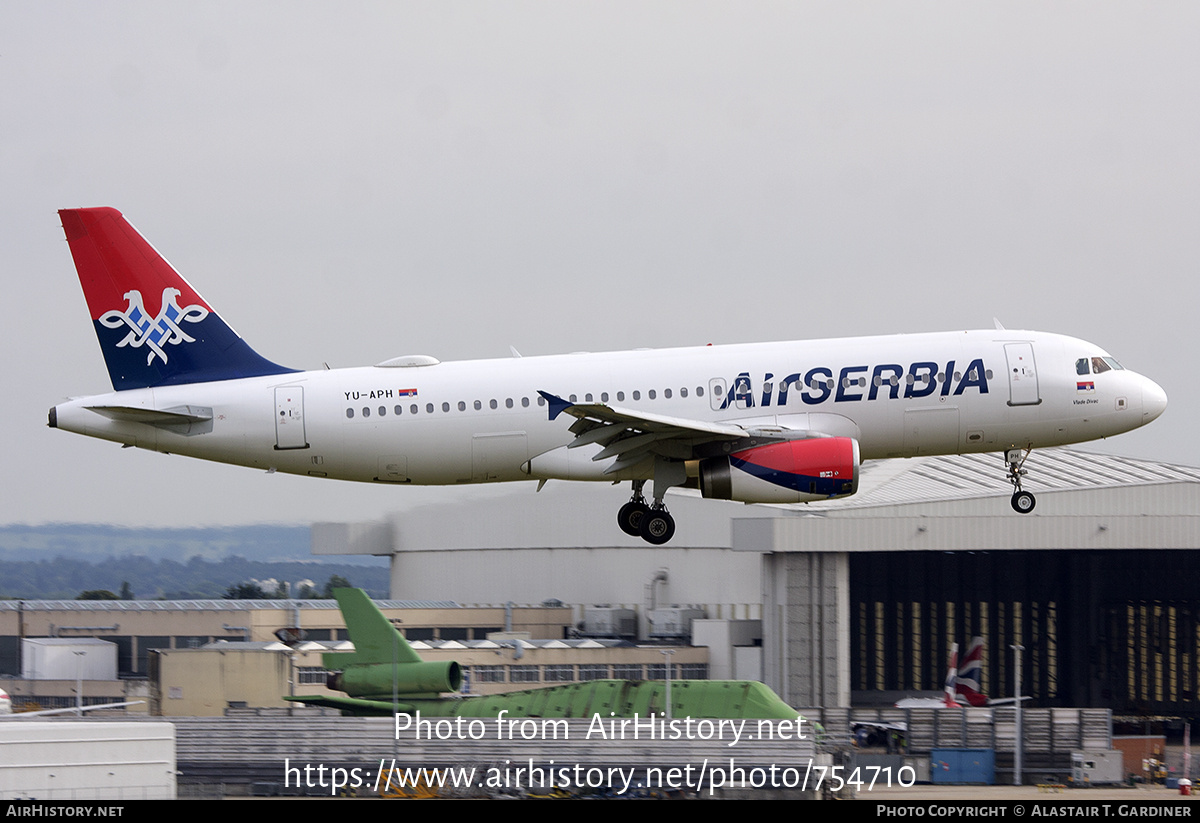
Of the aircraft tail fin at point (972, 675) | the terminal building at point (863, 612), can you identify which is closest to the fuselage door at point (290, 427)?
the terminal building at point (863, 612)

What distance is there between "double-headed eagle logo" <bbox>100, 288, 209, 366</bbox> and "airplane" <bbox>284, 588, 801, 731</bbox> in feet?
65.4

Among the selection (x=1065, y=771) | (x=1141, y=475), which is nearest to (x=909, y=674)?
(x=1141, y=475)

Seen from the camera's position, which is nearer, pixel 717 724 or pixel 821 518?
pixel 717 724

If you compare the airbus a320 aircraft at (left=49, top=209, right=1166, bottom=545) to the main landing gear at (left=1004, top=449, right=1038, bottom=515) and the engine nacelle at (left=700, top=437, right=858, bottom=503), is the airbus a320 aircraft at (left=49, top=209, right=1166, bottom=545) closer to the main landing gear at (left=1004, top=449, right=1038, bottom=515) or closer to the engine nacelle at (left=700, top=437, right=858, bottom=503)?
the engine nacelle at (left=700, top=437, right=858, bottom=503)

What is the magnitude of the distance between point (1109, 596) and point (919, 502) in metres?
13.2

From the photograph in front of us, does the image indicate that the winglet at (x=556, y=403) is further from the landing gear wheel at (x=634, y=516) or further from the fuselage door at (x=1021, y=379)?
the fuselage door at (x=1021, y=379)

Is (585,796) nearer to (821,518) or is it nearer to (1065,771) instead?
(1065,771)

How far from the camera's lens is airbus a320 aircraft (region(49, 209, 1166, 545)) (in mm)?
39969

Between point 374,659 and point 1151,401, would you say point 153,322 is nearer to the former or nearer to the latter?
point 374,659

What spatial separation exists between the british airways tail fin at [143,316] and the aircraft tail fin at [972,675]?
49.4m

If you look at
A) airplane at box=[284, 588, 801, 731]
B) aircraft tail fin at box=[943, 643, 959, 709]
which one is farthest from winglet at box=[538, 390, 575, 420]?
aircraft tail fin at box=[943, 643, 959, 709]

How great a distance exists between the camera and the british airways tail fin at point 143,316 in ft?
139

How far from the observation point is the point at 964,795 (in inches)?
2311
